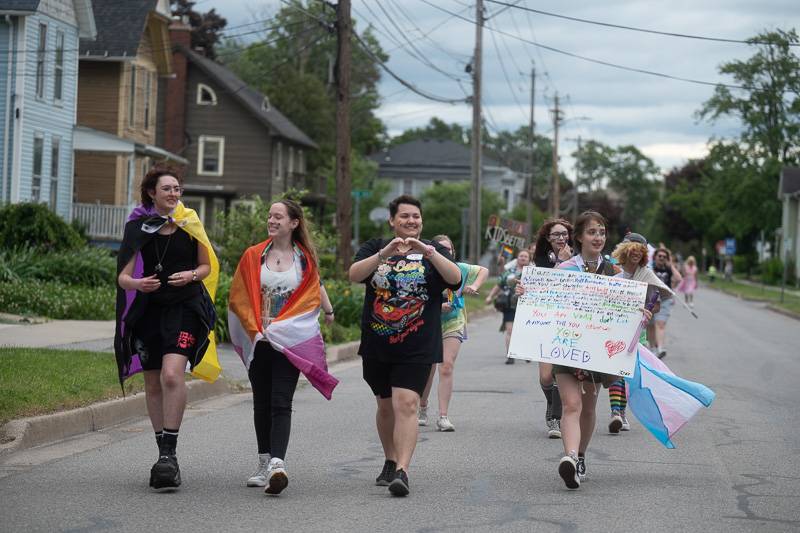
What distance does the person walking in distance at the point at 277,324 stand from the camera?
746 centimetres

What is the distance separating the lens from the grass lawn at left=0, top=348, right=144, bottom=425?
962 centimetres

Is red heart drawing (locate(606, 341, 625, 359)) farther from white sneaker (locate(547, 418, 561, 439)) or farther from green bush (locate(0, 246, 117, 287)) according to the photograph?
green bush (locate(0, 246, 117, 287))

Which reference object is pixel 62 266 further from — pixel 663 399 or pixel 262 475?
pixel 663 399

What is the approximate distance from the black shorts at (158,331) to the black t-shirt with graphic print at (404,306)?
116 centimetres

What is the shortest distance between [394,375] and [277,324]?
2.61ft

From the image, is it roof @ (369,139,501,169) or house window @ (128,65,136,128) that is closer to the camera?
house window @ (128,65,136,128)

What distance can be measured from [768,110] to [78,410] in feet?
262

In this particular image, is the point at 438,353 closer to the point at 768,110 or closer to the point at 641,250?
→ the point at 641,250

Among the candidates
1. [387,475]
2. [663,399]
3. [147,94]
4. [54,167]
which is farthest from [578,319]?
[147,94]

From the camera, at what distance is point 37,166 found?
32125 millimetres

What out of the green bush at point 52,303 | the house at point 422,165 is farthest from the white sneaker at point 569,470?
the house at point 422,165

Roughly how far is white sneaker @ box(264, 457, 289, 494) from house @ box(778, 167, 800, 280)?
73.5 meters

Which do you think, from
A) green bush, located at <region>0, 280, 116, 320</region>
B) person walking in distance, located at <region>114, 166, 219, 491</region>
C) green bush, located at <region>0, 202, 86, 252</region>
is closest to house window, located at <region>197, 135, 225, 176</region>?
green bush, located at <region>0, 202, 86, 252</region>

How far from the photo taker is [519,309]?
830cm
